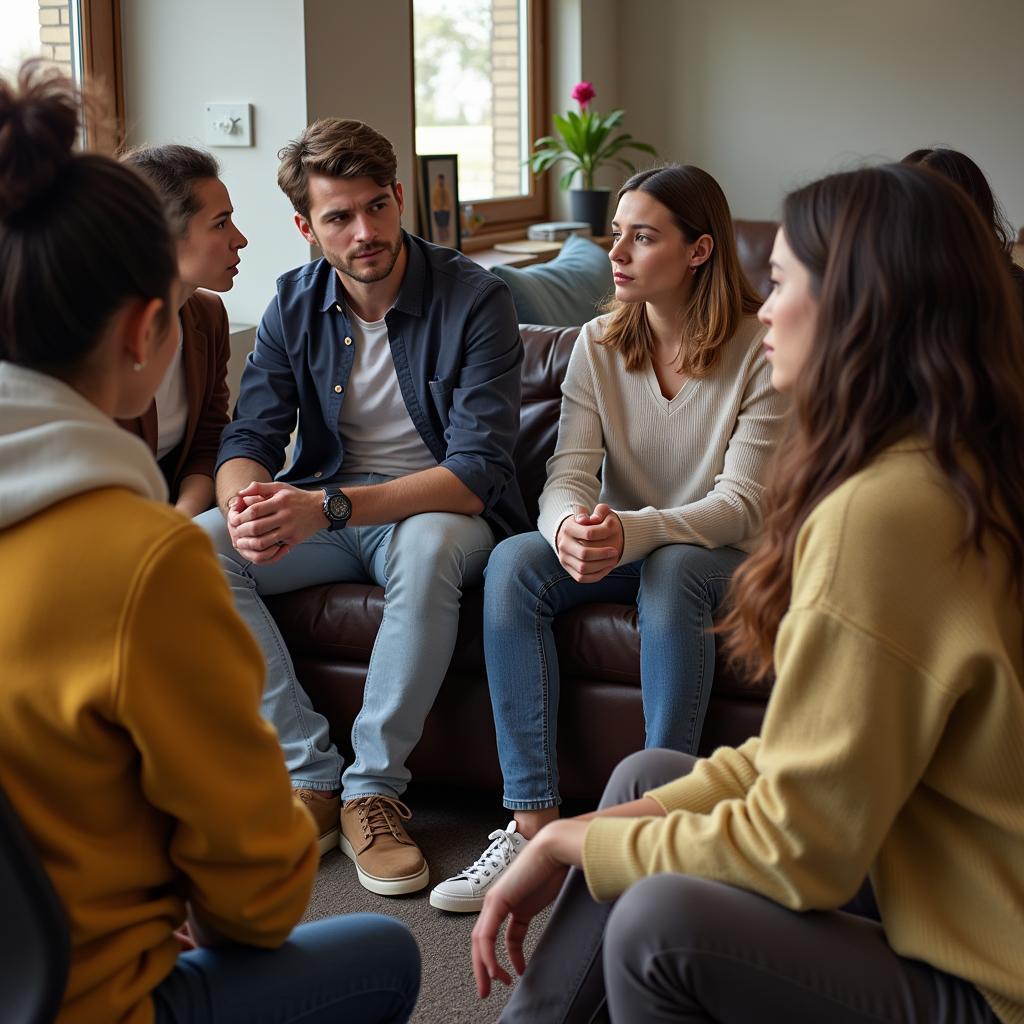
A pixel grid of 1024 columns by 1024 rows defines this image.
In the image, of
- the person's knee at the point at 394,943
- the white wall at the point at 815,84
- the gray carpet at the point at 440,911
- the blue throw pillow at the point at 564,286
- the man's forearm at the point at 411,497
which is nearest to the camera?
the person's knee at the point at 394,943

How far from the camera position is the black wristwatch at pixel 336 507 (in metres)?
2.26

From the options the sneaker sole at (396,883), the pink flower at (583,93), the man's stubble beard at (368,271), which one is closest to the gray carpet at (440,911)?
the sneaker sole at (396,883)

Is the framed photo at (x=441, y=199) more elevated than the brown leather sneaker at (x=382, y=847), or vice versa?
the framed photo at (x=441, y=199)

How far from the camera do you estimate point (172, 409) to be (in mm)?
2438

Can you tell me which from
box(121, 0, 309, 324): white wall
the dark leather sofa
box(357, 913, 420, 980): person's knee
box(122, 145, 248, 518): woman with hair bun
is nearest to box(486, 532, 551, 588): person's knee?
A: the dark leather sofa

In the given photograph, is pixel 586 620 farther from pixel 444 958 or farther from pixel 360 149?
pixel 360 149

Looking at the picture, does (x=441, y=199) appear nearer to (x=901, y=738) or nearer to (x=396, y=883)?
(x=396, y=883)

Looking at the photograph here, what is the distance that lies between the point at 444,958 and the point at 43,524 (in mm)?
1211

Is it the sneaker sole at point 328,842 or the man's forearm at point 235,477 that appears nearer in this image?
the sneaker sole at point 328,842

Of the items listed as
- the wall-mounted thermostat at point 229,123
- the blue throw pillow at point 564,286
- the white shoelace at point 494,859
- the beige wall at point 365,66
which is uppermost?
the beige wall at point 365,66

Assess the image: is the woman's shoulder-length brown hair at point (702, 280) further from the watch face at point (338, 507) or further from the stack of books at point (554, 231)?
the stack of books at point (554, 231)

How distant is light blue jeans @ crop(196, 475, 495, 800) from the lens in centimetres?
219

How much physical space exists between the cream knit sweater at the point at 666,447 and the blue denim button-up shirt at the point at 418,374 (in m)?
0.13

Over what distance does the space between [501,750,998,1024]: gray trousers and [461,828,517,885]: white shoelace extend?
978mm
